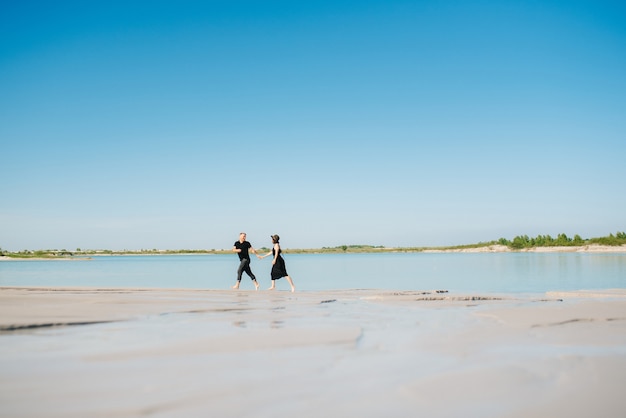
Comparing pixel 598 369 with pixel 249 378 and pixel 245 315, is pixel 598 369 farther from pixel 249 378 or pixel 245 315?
pixel 245 315

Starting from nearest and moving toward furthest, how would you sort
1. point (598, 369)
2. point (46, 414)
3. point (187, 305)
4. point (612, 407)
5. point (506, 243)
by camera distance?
point (46, 414), point (612, 407), point (598, 369), point (187, 305), point (506, 243)

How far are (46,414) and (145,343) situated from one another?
9.86 feet

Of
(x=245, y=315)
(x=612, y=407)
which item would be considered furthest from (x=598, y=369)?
(x=245, y=315)

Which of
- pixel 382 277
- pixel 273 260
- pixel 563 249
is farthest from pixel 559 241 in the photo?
pixel 273 260

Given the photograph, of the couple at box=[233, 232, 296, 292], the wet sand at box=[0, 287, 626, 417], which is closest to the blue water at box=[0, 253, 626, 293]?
the couple at box=[233, 232, 296, 292]

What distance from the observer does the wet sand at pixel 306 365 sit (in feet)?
13.3

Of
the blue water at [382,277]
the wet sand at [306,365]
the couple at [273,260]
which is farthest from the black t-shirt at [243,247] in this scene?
the wet sand at [306,365]

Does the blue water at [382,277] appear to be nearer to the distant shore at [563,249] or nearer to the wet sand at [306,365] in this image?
the wet sand at [306,365]

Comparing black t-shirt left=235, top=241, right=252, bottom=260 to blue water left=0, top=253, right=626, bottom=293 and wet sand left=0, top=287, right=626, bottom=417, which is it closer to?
blue water left=0, top=253, right=626, bottom=293

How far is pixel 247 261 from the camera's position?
20.2 m

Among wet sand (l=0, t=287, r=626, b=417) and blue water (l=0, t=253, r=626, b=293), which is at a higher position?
wet sand (l=0, t=287, r=626, b=417)

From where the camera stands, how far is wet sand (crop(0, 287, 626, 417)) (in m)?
4.06

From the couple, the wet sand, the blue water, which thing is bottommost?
the blue water

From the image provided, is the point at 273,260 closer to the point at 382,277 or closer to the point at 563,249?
the point at 382,277
